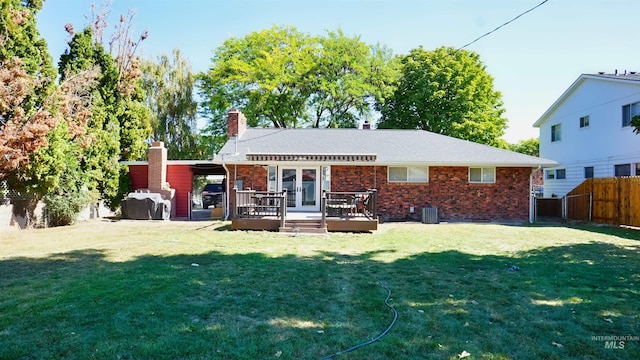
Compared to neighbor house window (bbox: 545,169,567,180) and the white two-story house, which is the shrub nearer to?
the white two-story house

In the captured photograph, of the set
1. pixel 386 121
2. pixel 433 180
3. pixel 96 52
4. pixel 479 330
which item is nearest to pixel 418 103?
pixel 386 121

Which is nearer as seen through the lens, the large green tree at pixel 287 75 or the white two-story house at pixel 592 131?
the white two-story house at pixel 592 131

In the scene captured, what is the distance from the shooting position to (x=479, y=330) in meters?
4.12

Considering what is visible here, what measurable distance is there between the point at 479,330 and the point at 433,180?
12433mm

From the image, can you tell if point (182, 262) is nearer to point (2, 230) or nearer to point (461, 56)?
point (2, 230)

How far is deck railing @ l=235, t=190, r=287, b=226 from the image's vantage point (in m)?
12.5

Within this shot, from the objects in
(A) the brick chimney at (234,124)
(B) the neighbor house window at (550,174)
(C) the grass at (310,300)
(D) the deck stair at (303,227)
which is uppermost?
(A) the brick chimney at (234,124)

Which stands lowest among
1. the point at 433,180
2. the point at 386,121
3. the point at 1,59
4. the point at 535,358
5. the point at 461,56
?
the point at 535,358

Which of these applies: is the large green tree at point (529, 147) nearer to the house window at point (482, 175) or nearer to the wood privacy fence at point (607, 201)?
the wood privacy fence at point (607, 201)

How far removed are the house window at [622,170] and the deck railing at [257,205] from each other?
632 inches

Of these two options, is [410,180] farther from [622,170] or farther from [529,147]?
[529,147]

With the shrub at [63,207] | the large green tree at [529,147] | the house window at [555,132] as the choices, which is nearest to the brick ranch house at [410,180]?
the shrub at [63,207]

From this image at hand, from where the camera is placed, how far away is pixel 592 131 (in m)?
19.2

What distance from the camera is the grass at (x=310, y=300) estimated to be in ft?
12.0
